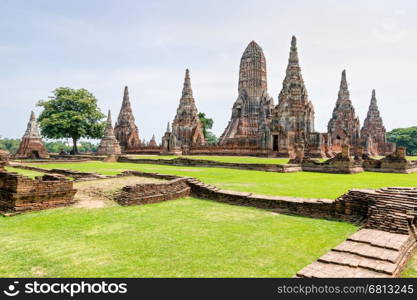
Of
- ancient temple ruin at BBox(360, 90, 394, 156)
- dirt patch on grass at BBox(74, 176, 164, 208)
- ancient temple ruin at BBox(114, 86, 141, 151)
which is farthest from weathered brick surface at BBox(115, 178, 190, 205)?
ancient temple ruin at BBox(360, 90, 394, 156)

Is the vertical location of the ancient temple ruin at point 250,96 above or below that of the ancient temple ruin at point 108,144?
above

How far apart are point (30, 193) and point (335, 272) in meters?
7.43

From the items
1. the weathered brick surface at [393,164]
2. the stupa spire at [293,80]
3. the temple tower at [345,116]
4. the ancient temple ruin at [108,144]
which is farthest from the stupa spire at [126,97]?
the weathered brick surface at [393,164]

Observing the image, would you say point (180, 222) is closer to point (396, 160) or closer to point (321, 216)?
point (321, 216)

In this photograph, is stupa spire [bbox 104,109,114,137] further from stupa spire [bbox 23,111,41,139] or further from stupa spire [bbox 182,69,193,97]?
stupa spire [bbox 182,69,193,97]

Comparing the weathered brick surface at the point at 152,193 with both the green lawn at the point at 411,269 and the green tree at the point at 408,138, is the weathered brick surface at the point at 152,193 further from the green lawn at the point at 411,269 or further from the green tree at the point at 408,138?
the green tree at the point at 408,138

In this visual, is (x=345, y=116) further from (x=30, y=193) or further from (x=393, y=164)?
(x=30, y=193)

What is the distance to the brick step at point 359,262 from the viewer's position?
4.08 meters

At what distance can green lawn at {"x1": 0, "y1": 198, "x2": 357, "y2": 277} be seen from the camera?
14.1 feet

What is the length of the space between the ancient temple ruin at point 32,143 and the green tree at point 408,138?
68909 mm

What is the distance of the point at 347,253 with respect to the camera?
15.4 feet

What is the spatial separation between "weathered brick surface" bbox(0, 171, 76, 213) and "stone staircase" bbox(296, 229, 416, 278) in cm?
697

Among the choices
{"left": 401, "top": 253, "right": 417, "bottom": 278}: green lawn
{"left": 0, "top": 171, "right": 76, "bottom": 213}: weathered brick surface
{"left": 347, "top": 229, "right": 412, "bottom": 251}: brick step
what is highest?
{"left": 0, "top": 171, "right": 76, "bottom": 213}: weathered brick surface

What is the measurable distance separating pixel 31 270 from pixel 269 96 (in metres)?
48.4
